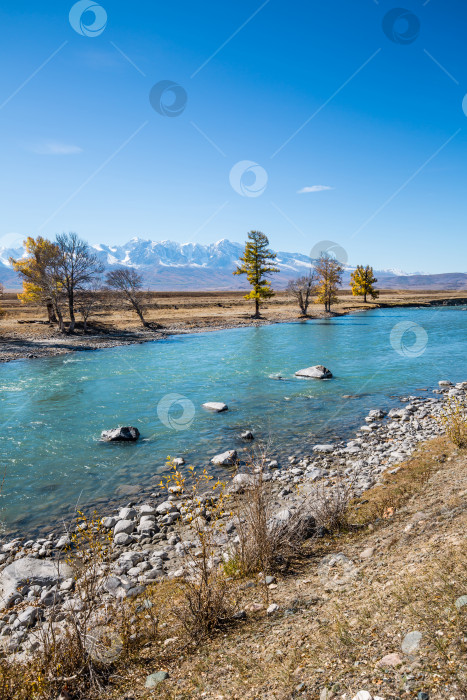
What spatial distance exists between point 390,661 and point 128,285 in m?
56.9

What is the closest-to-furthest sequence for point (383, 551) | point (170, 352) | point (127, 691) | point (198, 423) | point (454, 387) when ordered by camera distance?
point (127, 691) < point (383, 551) < point (198, 423) < point (454, 387) < point (170, 352)

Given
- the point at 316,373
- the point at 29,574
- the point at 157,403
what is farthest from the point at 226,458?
the point at 316,373

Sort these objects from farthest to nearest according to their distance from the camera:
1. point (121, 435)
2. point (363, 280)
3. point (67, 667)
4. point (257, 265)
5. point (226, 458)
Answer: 1. point (363, 280)
2. point (257, 265)
3. point (121, 435)
4. point (226, 458)
5. point (67, 667)

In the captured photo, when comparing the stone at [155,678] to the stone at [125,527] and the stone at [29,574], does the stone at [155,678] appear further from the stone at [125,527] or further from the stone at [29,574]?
the stone at [125,527]

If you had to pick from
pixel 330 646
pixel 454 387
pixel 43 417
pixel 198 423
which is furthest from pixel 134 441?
pixel 454 387

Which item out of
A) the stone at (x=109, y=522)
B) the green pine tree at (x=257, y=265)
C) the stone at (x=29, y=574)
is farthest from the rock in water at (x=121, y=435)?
the green pine tree at (x=257, y=265)

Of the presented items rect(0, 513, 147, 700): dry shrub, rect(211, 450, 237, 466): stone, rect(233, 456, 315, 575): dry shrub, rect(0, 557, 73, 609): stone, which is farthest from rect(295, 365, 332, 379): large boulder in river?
rect(0, 513, 147, 700): dry shrub

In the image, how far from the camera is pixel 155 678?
14.5ft

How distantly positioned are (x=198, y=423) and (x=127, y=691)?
12.8m

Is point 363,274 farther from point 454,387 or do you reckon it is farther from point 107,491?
point 107,491

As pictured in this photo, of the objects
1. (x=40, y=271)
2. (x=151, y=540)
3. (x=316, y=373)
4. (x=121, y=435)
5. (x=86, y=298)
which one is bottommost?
(x=151, y=540)

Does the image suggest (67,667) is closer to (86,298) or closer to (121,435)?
(121,435)

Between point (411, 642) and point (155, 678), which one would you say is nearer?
point (411, 642)

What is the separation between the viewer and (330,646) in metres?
4.18
